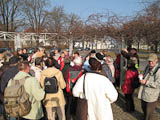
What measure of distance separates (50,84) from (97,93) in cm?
115

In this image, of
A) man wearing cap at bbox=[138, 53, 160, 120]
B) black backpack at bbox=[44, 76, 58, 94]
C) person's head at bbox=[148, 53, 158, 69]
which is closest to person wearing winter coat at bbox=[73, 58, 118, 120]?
black backpack at bbox=[44, 76, 58, 94]

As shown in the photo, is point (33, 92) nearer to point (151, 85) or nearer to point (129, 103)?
point (151, 85)

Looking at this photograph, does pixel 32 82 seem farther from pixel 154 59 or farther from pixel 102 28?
pixel 102 28

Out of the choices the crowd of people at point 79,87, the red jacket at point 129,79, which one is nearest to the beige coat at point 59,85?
the crowd of people at point 79,87

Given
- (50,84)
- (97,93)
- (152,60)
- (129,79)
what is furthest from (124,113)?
(50,84)

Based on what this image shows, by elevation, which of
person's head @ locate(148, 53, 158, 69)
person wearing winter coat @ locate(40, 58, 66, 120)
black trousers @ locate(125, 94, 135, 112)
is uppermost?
person's head @ locate(148, 53, 158, 69)

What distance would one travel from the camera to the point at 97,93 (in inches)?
99.2

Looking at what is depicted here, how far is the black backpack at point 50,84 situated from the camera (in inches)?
125

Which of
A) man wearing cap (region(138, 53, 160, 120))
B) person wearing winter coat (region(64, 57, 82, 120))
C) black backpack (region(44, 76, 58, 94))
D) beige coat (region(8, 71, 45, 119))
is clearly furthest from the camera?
person wearing winter coat (region(64, 57, 82, 120))

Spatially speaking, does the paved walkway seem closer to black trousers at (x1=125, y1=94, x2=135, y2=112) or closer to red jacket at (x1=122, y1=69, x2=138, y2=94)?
black trousers at (x1=125, y1=94, x2=135, y2=112)

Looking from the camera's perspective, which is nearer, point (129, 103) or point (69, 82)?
point (69, 82)

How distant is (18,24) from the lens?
29812 millimetres

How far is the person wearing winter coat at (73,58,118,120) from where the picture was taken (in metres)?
2.50

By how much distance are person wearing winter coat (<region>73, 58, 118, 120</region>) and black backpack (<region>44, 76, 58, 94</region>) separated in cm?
73
